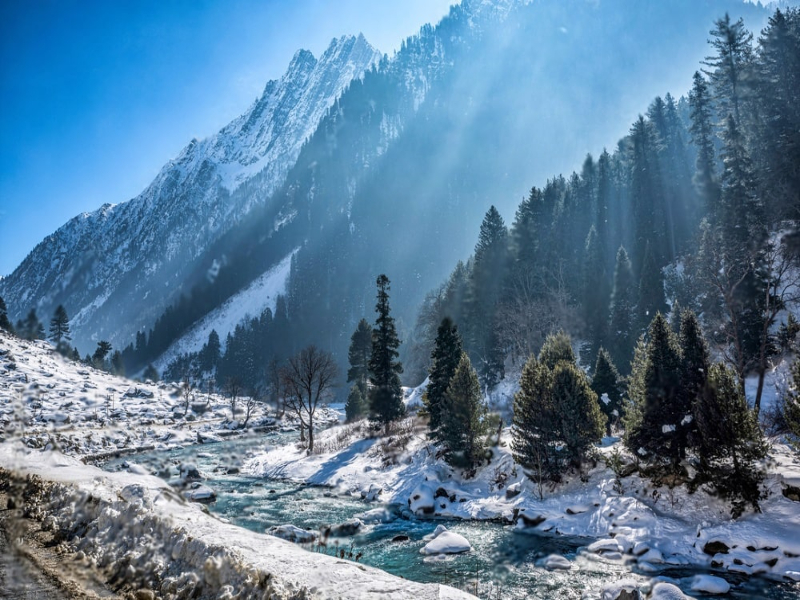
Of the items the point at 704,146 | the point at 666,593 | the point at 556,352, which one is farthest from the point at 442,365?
the point at 704,146

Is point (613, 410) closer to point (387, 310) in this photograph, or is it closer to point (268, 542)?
point (387, 310)

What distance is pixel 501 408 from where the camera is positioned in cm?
5059

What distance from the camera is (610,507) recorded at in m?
21.9

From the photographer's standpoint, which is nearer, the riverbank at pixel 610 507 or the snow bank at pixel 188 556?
the snow bank at pixel 188 556

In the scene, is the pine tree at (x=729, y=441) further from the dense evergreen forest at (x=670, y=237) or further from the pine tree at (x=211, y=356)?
the pine tree at (x=211, y=356)

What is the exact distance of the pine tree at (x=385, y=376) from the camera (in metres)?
46.2

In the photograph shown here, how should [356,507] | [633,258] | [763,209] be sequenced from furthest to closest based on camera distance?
[633,258] → [763,209] → [356,507]

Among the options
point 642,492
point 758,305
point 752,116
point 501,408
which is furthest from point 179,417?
point 752,116

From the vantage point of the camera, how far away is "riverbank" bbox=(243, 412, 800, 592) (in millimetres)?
16562

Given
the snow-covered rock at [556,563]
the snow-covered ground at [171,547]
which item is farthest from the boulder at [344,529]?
the snow-covered rock at [556,563]

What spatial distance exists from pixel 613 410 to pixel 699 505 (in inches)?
650

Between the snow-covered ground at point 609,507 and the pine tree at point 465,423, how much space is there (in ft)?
3.35

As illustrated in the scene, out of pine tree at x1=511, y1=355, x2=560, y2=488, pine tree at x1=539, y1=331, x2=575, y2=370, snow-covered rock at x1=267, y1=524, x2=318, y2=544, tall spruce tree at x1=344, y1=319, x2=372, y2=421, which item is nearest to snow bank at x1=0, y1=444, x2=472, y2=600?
snow-covered rock at x1=267, y1=524, x2=318, y2=544

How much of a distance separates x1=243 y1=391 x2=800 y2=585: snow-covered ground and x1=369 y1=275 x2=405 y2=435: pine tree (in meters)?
8.17
